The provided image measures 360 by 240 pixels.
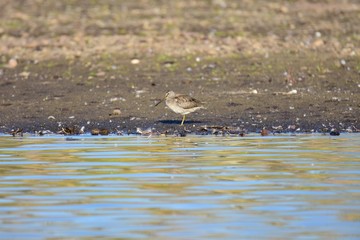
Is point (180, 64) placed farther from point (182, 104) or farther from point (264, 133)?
point (264, 133)

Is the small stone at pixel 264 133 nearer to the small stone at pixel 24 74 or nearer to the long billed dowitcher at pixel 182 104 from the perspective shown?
the long billed dowitcher at pixel 182 104

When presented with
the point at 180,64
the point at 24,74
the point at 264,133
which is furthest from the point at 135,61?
the point at 264,133

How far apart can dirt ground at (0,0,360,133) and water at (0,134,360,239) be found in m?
1.88

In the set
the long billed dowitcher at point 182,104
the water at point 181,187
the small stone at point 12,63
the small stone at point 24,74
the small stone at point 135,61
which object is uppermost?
the water at point 181,187

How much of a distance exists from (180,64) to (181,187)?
11.4m

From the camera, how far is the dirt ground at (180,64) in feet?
54.5

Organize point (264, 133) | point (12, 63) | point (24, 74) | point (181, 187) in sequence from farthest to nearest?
point (12, 63) → point (24, 74) → point (264, 133) → point (181, 187)

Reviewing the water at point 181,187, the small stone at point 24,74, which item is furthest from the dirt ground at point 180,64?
the water at point 181,187

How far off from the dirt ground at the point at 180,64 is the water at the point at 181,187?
74.0 inches

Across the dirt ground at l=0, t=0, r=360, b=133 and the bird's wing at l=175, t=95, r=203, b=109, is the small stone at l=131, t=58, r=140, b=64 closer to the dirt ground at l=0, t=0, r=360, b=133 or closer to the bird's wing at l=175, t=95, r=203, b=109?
the dirt ground at l=0, t=0, r=360, b=133

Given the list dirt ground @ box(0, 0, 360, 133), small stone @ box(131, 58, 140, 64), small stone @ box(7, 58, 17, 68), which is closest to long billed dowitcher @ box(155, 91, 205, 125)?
dirt ground @ box(0, 0, 360, 133)

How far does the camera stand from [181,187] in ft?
33.5

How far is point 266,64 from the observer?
21328 millimetres

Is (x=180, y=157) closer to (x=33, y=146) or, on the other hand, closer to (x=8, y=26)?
(x=33, y=146)
